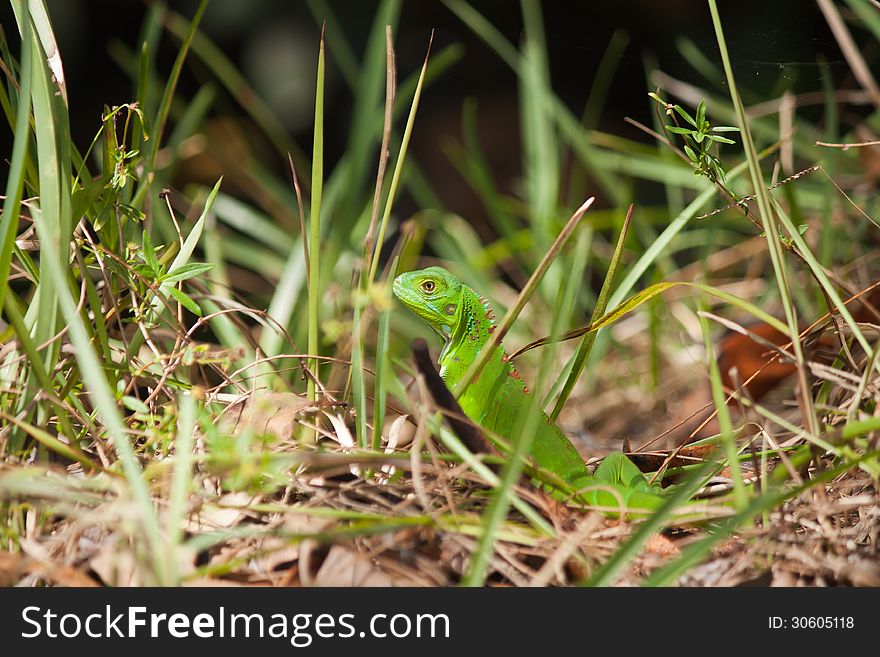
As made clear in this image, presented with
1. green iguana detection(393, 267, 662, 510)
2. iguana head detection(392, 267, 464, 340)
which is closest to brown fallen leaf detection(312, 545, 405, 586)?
green iguana detection(393, 267, 662, 510)

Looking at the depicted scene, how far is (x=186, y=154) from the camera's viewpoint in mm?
3410

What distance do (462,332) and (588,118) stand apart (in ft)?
5.15

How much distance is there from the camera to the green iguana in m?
1.39

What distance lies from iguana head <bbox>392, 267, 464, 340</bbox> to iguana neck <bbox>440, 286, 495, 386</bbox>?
0.01m

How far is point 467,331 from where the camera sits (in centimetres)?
201

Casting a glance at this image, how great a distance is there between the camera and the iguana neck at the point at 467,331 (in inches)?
78.5

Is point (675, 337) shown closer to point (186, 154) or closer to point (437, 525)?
point (437, 525)

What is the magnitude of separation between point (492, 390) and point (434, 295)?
37cm
